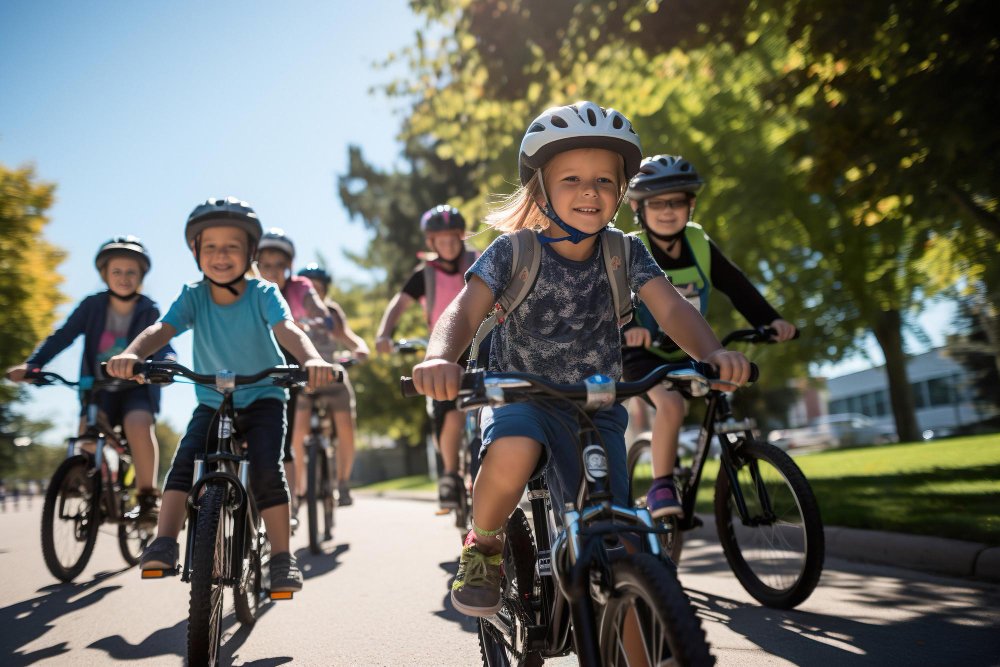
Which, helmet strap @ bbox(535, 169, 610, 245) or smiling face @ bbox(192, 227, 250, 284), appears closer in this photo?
helmet strap @ bbox(535, 169, 610, 245)

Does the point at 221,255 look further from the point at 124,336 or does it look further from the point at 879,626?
the point at 879,626

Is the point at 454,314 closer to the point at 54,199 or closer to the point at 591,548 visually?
the point at 591,548

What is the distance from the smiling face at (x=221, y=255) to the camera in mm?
4473

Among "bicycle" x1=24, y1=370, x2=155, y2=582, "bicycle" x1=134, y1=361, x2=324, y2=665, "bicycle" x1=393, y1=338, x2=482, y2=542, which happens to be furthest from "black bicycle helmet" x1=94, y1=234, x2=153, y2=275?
"bicycle" x1=134, y1=361, x2=324, y2=665

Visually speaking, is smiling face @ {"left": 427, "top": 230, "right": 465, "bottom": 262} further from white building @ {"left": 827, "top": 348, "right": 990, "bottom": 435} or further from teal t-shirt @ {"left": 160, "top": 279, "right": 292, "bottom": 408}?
white building @ {"left": 827, "top": 348, "right": 990, "bottom": 435}

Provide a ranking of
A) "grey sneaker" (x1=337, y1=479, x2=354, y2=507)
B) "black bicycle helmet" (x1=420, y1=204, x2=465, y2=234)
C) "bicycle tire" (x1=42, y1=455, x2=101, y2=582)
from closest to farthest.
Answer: "bicycle tire" (x1=42, y1=455, x2=101, y2=582) → "black bicycle helmet" (x1=420, y1=204, x2=465, y2=234) → "grey sneaker" (x1=337, y1=479, x2=354, y2=507)

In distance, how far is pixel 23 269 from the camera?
23.1 meters

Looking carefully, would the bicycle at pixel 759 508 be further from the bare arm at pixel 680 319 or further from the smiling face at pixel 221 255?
the smiling face at pixel 221 255

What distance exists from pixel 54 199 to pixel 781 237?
65.9ft

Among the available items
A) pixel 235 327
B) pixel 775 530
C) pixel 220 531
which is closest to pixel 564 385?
pixel 220 531

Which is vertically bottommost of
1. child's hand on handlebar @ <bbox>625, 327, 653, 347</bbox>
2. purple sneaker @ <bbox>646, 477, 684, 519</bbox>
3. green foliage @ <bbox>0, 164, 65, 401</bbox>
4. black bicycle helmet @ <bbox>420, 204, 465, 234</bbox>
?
purple sneaker @ <bbox>646, 477, 684, 519</bbox>

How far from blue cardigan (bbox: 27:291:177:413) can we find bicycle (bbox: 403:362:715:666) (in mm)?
4217

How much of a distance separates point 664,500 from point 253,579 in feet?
6.85

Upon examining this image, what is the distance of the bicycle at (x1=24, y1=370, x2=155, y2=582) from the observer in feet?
18.8
